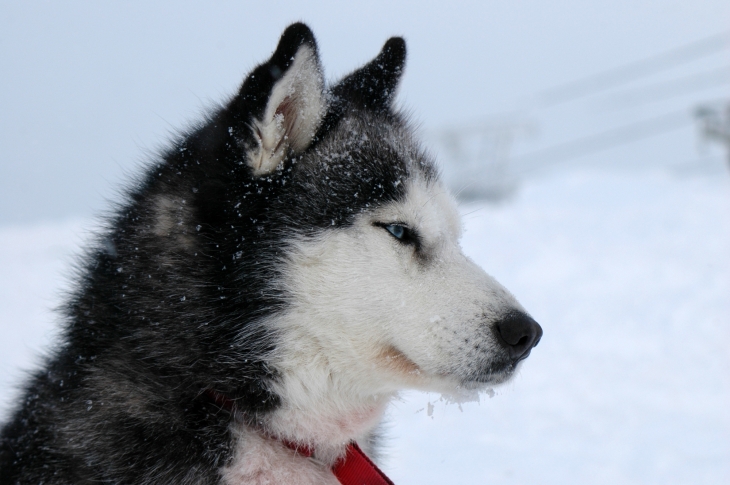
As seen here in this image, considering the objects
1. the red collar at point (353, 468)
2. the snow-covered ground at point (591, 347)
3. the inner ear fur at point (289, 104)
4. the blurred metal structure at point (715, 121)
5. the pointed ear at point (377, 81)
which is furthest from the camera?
the blurred metal structure at point (715, 121)

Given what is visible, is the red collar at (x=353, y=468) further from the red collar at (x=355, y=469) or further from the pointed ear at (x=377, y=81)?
the pointed ear at (x=377, y=81)

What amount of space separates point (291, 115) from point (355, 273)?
1.82 feet

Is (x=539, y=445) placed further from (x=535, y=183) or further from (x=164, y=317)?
(x=535, y=183)

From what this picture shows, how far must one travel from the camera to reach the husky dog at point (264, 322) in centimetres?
211

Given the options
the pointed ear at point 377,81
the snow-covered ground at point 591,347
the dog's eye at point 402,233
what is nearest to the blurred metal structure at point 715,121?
the snow-covered ground at point 591,347

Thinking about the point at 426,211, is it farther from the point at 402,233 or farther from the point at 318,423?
the point at 318,423

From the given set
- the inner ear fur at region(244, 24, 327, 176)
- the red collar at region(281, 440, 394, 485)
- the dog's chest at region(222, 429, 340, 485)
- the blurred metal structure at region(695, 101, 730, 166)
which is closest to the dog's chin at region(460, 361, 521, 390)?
the red collar at region(281, 440, 394, 485)

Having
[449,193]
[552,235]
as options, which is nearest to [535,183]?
[552,235]

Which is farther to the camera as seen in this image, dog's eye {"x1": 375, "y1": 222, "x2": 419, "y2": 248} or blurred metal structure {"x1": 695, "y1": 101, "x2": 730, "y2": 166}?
blurred metal structure {"x1": 695, "y1": 101, "x2": 730, "y2": 166}

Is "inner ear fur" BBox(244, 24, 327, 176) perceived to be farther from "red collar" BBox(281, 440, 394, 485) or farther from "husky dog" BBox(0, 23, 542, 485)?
"red collar" BBox(281, 440, 394, 485)

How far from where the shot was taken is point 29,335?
651cm

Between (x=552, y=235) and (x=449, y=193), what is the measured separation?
7511 mm

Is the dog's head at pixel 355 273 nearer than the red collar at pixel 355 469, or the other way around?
the dog's head at pixel 355 273

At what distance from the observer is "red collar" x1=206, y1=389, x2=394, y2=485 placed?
2.22 metres
